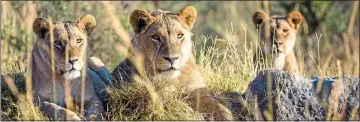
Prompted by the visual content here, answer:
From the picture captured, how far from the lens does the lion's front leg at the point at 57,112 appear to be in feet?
23.1

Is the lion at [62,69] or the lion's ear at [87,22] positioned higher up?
the lion's ear at [87,22]

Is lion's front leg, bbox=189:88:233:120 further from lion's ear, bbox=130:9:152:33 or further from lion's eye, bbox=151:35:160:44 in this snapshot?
lion's ear, bbox=130:9:152:33

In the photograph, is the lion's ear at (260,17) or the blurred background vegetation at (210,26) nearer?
the lion's ear at (260,17)

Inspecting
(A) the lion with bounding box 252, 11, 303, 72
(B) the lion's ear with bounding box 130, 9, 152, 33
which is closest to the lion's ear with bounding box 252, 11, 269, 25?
(A) the lion with bounding box 252, 11, 303, 72

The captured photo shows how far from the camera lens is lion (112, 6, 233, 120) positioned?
24.3 feet

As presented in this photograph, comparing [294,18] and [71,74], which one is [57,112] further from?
[294,18]

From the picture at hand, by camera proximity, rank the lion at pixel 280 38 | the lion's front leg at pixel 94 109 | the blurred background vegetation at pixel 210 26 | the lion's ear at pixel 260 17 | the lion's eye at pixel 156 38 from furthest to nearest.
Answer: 1. the blurred background vegetation at pixel 210 26
2. the lion's ear at pixel 260 17
3. the lion at pixel 280 38
4. the lion's eye at pixel 156 38
5. the lion's front leg at pixel 94 109

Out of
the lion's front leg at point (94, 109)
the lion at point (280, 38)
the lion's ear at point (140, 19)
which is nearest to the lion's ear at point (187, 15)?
the lion's ear at point (140, 19)

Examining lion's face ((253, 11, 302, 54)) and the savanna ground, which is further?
lion's face ((253, 11, 302, 54))

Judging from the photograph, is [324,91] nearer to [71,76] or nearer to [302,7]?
[71,76]

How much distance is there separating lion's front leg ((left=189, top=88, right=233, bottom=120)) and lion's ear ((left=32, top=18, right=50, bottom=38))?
136cm

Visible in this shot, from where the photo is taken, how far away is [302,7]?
67.7 feet

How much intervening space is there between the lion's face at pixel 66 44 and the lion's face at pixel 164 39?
50cm

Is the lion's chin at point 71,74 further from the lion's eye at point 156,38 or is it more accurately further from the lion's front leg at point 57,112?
Answer: the lion's eye at point 156,38
